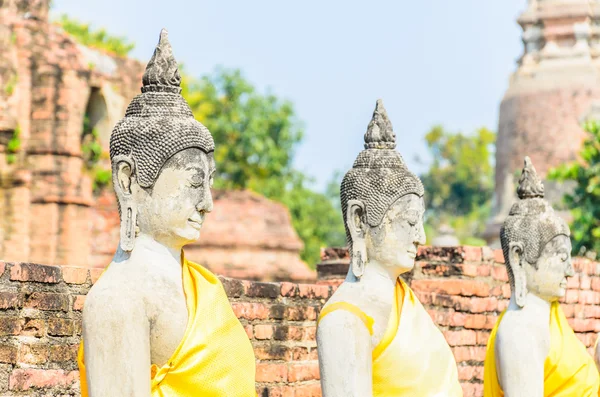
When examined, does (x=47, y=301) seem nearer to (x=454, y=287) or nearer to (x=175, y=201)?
(x=175, y=201)

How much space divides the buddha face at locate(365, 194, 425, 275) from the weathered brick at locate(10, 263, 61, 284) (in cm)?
129

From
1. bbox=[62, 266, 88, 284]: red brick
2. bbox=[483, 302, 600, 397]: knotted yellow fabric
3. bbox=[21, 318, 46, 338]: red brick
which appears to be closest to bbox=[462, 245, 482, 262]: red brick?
bbox=[483, 302, 600, 397]: knotted yellow fabric

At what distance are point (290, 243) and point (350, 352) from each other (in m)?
13.9

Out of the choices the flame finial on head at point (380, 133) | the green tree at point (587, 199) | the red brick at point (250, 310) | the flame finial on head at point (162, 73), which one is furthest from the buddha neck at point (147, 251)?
the green tree at point (587, 199)

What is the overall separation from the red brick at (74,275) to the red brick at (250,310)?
0.77 metres

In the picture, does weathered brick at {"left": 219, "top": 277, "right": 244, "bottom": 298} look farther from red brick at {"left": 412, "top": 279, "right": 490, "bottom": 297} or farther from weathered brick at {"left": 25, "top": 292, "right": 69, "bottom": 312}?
red brick at {"left": 412, "top": 279, "right": 490, "bottom": 297}

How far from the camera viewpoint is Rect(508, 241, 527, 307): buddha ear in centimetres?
528

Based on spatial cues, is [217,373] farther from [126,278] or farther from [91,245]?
[91,245]

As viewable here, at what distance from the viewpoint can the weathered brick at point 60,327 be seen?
15.8ft

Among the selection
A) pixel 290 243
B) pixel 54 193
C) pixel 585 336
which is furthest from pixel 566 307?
pixel 290 243

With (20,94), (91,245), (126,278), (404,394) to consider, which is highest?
(20,94)

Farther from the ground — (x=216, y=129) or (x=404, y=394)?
(x=216, y=129)

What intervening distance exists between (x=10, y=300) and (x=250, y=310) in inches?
50.2

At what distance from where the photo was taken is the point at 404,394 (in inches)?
164
